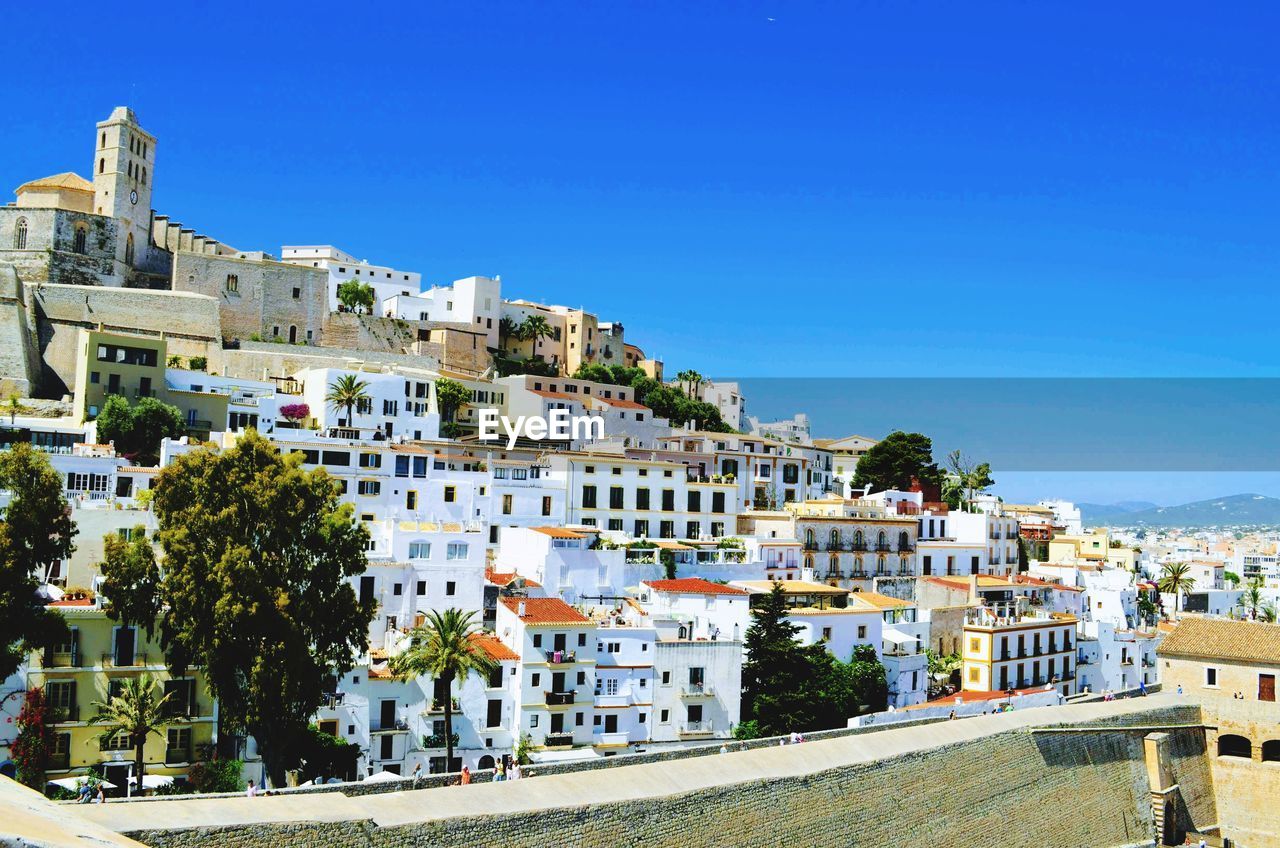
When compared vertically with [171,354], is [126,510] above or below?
below

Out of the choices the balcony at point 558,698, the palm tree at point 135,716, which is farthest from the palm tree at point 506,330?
the palm tree at point 135,716

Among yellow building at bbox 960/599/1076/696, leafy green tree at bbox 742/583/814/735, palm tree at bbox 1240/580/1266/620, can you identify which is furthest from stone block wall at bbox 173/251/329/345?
palm tree at bbox 1240/580/1266/620

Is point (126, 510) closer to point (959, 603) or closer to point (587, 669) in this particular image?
point (587, 669)

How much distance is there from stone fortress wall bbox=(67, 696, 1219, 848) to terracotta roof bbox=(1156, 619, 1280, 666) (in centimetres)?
163

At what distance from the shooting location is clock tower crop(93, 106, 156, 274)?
61625 mm

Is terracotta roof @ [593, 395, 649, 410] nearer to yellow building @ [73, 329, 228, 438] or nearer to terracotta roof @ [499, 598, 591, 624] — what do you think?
yellow building @ [73, 329, 228, 438]

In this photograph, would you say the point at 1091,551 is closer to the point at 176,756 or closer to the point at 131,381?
the point at 131,381

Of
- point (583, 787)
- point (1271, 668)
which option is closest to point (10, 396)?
point (583, 787)

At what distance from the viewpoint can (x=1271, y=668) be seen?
31078 mm

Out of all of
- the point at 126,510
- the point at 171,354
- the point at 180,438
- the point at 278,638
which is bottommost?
the point at 278,638

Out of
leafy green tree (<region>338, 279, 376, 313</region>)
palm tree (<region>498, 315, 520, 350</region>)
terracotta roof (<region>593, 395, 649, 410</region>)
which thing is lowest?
terracotta roof (<region>593, 395, 649, 410</region>)

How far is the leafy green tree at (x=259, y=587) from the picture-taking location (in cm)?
2234

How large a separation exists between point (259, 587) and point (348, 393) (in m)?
22.3

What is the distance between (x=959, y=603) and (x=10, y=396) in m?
35.8
